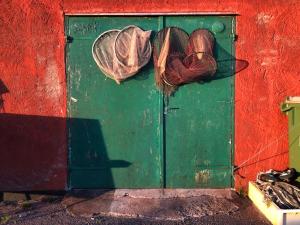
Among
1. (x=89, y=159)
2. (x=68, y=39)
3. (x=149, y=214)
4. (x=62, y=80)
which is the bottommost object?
(x=149, y=214)

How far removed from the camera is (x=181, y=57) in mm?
7230

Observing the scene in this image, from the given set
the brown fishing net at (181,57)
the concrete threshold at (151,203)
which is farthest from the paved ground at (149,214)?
the brown fishing net at (181,57)

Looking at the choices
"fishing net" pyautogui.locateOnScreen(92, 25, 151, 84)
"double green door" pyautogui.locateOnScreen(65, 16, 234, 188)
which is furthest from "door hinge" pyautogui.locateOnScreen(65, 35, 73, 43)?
"fishing net" pyautogui.locateOnScreen(92, 25, 151, 84)

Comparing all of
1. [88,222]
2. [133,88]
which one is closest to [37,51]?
[133,88]

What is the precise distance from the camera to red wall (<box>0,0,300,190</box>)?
23.8ft

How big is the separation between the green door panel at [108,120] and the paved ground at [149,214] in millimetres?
348

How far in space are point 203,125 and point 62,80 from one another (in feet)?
6.96

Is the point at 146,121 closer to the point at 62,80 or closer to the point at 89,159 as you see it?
the point at 89,159

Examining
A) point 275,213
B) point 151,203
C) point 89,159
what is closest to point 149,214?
point 151,203

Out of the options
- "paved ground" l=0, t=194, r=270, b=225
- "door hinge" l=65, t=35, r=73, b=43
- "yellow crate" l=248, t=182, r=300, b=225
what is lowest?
"paved ground" l=0, t=194, r=270, b=225

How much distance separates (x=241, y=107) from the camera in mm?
7375

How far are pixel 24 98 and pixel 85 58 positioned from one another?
1044 millimetres

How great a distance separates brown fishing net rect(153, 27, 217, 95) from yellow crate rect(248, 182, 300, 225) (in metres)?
1.81

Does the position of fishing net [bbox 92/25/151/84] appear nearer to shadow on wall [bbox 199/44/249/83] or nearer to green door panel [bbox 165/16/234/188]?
green door panel [bbox 165/16/234/188]
